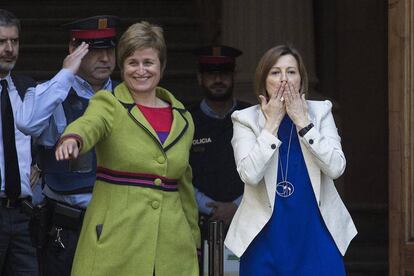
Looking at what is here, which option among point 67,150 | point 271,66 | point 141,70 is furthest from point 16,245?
point 271,66

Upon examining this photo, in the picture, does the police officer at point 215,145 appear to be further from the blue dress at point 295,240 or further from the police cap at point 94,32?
the blue dress at point 295,240

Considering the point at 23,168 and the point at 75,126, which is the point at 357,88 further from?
the point at 75,126

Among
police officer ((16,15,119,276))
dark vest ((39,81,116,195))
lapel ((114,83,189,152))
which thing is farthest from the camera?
dark vest ((39,81,116,195))

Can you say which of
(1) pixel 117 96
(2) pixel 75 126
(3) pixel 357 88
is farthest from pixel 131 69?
(3) pixel 357 88

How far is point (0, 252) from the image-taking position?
6.57 meters

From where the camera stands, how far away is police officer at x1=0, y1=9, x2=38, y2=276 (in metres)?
6.63

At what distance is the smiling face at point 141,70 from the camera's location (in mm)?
5922

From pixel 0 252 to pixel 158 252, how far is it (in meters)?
1.16

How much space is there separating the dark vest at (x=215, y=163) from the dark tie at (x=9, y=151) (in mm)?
1466

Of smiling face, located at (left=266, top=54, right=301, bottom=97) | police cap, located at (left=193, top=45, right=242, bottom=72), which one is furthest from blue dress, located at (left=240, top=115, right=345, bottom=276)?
police cap, located at (left=193, top=45, right=242, bottom=72)

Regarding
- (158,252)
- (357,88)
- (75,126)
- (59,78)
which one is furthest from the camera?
(357,88)

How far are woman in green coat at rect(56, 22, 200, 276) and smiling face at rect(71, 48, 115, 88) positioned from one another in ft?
2.52

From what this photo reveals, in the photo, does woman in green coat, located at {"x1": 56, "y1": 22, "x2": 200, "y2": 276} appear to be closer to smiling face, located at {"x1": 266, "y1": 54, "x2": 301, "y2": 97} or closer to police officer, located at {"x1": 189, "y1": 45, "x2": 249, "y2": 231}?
smiling face, located at {"x1": 266, "y1": 54, "x2": 301, "y2": 97}

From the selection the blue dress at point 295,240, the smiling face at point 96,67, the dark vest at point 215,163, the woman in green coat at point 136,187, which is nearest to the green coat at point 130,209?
the woman in green coat at point 136,187
